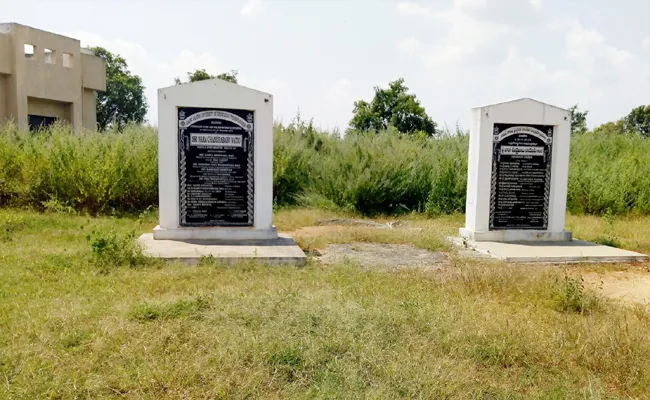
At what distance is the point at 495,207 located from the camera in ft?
31.2

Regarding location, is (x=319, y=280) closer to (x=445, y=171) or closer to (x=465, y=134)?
(x=445, y=171)

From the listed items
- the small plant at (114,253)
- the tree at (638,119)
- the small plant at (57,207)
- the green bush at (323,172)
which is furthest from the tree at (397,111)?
the small plant at (114,253)

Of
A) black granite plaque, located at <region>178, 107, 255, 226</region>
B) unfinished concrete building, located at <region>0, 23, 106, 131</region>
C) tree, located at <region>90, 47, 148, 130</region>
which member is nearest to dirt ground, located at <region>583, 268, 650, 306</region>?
black granite plaque, located at <region>178, 107, 255, 226</region>

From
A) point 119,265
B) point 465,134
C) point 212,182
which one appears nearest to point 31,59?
point 465,134

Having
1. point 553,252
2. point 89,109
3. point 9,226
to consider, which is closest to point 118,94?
point 89,109

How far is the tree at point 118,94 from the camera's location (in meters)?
44.6

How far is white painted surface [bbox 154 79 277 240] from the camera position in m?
8.43

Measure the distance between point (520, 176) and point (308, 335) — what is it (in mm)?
6509

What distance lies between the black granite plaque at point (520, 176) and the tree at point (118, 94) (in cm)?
3930

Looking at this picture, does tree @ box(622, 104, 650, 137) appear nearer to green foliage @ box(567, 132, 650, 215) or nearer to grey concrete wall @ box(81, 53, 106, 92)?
green foliage @ box(567, 132, 650, 215)

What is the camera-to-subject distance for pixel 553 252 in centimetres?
858

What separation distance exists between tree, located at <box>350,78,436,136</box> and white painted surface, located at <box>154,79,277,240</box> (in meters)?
22.0

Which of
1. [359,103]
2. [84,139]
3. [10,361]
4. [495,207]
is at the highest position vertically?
[359,103]

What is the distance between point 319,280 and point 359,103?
2644 centimetres
